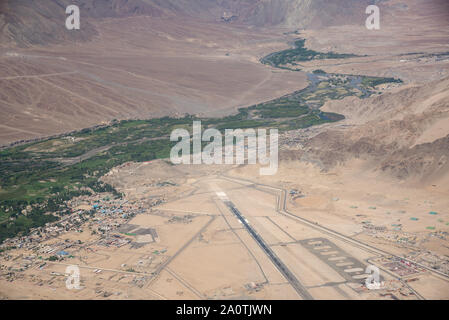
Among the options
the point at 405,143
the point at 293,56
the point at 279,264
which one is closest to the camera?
the point at 279,264

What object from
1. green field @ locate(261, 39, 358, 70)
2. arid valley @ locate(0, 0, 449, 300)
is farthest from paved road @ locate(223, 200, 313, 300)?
green field @ locate(261, 39, 358, 70)

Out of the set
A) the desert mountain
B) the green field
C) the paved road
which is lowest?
the paved road

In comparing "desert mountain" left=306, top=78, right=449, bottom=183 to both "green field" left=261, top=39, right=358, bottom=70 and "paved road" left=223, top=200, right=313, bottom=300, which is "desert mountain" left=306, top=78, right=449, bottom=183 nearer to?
"paved road" left=223, top=200, right=313, bottom=300

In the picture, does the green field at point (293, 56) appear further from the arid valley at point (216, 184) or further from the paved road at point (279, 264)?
the paved road at point (279, 264)

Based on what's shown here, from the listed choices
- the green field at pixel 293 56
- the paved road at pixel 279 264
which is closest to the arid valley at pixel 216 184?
the paved road at pixel 279 264

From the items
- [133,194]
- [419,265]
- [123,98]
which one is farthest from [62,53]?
[419,265]

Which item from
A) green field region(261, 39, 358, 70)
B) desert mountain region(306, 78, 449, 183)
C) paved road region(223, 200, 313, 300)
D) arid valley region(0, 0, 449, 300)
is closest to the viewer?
paved road region(223, 200, 313, 300)

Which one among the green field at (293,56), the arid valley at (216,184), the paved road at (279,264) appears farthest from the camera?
the green field at (293,56)

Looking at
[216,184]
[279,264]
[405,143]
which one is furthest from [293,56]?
[279,264]

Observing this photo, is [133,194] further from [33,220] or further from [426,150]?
[426,150]

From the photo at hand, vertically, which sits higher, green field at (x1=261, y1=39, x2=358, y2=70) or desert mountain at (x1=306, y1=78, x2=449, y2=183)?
green field at (x1=261, y1=39, x2=358, y2=70)

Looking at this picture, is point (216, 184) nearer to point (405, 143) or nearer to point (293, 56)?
point (405, 143)
